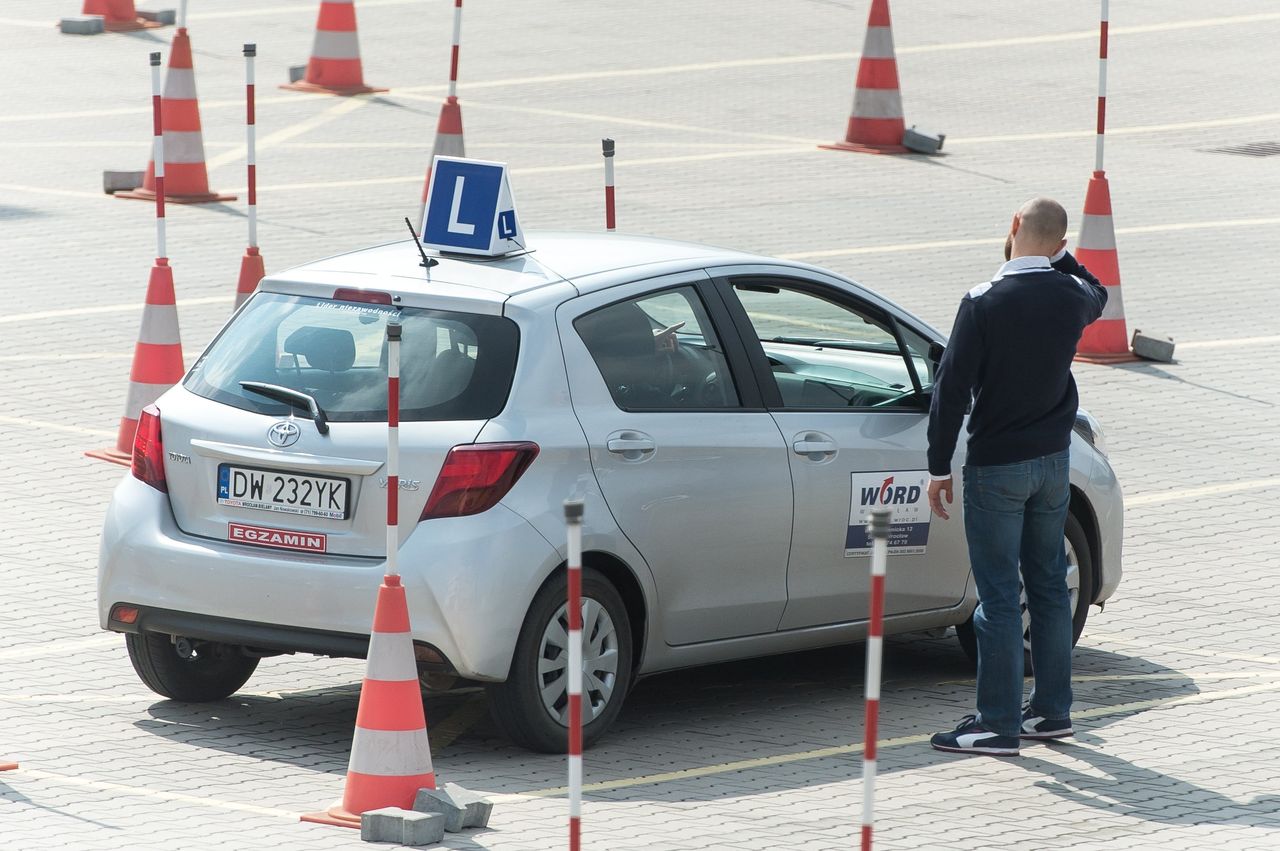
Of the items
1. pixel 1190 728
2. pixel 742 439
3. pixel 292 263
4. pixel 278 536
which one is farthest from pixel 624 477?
pixel 292 263

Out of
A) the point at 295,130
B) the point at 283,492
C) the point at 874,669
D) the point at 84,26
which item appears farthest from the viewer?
the point at 84,26

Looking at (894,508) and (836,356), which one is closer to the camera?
(894,508)

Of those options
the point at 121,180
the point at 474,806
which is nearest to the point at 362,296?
the point at 474,806

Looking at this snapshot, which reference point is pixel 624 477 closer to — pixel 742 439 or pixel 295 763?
pixel 742 439

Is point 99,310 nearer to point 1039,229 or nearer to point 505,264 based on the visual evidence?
point 505,264

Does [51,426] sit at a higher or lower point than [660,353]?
lower

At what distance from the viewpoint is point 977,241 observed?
55.0 ft

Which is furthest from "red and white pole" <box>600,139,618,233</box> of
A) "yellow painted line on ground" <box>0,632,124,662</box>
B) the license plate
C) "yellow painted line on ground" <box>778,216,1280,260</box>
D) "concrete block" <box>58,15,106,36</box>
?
"concrete block" <box>58,15,106,36</box>

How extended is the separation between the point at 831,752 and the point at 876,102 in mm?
13155

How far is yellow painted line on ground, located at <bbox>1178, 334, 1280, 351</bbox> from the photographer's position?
14461mm

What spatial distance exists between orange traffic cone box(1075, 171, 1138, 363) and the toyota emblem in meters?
7.98

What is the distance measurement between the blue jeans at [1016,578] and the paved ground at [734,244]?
0.23 meters

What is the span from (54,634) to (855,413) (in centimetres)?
309

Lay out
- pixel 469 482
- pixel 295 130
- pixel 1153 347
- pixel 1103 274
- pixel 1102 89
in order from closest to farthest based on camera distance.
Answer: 1. pixel 469 482
2. pixel 1102 89
3. pixel 1153 347
4. pixel 1103 274
5. pixel 295 130
